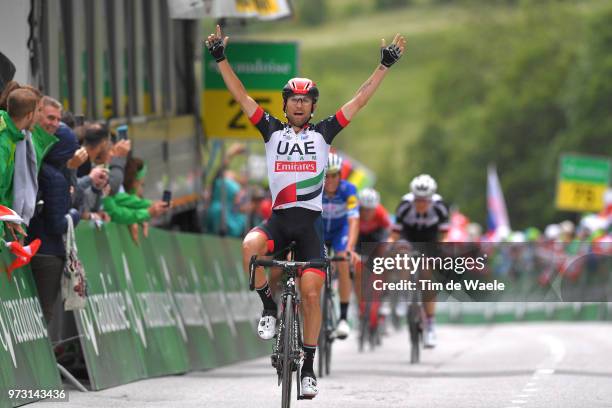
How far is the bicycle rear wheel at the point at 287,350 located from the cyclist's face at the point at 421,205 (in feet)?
26.0

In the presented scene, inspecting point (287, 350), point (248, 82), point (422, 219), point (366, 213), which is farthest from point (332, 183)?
point (248, 82)

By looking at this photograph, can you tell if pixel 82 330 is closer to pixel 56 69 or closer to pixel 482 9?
pixel 56 69

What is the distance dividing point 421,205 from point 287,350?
8202mm

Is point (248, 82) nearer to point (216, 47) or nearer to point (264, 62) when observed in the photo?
point (264, 62)

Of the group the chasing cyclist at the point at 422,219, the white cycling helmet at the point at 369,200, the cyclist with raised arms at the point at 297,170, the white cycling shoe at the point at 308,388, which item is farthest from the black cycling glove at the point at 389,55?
the white cycling helmet at the point at 369,200

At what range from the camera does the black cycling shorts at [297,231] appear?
11.5 meters

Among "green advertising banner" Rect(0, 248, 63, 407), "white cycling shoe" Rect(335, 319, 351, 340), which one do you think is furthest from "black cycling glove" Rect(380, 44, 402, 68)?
"white cycling shoe" Rect(335, 319, 351, 340)

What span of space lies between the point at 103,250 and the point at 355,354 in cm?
799

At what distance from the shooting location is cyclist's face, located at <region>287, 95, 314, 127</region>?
1157 cm

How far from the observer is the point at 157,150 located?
2292cm

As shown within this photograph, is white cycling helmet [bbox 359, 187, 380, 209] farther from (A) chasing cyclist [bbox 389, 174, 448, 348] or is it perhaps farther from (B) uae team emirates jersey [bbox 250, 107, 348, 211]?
(B) uae team emirates jersey [bbox 250, 107, 348, 211]

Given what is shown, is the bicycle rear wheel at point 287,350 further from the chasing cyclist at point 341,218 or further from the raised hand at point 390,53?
the chasing cyclist at point 341,218

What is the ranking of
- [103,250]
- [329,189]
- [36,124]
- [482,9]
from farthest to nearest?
[482,9], [329,189], [103,250], [36,124]

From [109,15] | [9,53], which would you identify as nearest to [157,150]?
[109,15]
